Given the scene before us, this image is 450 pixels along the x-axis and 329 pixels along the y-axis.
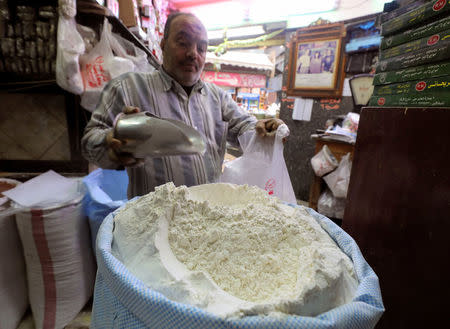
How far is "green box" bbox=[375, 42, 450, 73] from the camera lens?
3.02 ft

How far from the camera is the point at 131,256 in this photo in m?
0.55

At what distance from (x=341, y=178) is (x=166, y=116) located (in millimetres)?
1925

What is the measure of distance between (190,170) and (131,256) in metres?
0.74

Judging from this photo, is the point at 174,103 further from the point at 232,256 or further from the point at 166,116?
the point at 232,256

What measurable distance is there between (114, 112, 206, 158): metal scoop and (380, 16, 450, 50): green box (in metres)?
1.08

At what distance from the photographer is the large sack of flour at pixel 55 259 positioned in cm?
123

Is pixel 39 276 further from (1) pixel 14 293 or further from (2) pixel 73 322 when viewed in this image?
(2) pixel 73 322

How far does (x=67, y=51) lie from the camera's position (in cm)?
131

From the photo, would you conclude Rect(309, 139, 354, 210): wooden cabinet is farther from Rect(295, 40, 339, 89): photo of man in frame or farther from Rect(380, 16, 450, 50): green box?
Rect(380, 16, 450, 50): green box

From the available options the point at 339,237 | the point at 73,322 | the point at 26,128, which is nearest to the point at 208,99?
the point at 339,237

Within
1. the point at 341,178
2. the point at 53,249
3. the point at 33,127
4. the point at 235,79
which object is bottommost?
the point at 53,249

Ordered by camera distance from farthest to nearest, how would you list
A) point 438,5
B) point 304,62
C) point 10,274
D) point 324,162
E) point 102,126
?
1. point 304,62
2. point 324,162
3. point 10,274
4. point 102,126
5. point 438,5

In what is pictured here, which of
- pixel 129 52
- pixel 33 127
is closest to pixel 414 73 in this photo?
pixel 129 52

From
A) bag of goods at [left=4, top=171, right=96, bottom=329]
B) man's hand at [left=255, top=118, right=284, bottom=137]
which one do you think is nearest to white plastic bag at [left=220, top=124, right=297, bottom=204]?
man's hand at [left=255, top=118, right=284, bottom=137]
